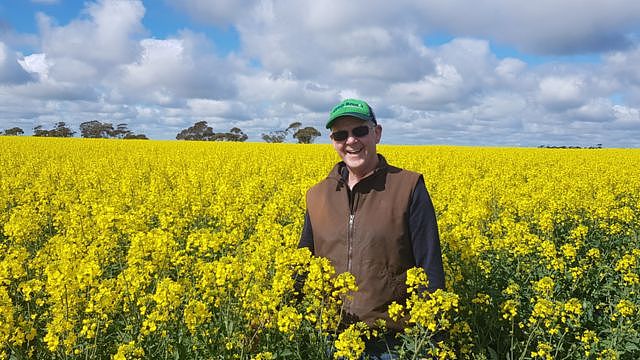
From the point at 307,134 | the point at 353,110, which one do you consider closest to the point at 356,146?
the point at 353,110

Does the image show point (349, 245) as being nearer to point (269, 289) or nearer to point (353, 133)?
point (269, 289)

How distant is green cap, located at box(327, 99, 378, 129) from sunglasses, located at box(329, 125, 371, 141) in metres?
0.07

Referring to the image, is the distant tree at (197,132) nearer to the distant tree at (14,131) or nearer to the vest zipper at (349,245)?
the distant tree at (14,131)

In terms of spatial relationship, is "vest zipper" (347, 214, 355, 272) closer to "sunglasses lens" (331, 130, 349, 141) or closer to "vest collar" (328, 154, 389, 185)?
"vest collar" (328, 154, 389, 185)

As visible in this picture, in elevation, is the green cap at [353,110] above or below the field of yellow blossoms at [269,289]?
above

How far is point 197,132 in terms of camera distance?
75812mm

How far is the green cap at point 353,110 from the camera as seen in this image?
9.68 ft

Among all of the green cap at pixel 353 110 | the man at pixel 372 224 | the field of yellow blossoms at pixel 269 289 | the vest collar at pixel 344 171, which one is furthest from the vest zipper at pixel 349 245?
the green cap at pixel 353 110

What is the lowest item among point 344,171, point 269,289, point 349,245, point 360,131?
point 269,289

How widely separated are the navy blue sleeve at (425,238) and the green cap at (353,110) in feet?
1.89

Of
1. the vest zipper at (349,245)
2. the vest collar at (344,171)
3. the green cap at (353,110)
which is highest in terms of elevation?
the green cap at (353,110)

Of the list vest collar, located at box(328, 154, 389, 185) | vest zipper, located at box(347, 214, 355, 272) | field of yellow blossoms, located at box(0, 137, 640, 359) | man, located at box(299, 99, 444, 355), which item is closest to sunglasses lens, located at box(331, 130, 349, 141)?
man, located at box(299, 99, 444, 355)

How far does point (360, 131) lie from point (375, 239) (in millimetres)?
734

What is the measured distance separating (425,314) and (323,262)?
66 cm
